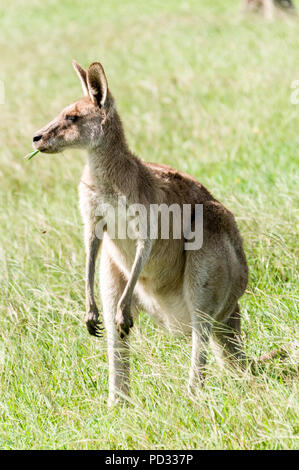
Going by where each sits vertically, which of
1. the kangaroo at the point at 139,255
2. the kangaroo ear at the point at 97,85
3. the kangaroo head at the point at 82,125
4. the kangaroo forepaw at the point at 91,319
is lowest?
the kangaroo forepaw at the point at 91,319

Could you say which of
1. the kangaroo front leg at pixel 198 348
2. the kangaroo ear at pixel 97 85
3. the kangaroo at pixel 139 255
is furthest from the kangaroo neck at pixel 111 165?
the kangaroo front leg at pixel 198 348

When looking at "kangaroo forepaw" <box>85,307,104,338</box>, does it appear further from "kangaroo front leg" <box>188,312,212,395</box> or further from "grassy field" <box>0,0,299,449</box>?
"kangaroo front leg" <box>188,312,212,395</box>

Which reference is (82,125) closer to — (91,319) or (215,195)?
(91,319)

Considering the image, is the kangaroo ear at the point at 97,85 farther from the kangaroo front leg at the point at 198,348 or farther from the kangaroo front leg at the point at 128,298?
the kangaroo front leg at the point at 198,348

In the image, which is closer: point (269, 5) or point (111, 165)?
point (111, 165)

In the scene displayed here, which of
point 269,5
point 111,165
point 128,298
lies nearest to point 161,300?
point 128,298

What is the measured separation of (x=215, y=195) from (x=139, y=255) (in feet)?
6.81

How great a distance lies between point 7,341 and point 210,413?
4.22 ft

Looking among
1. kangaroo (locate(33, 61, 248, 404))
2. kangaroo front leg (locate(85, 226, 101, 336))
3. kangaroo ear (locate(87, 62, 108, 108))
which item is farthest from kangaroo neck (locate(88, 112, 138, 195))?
kangaroo front leg (locate(85, 226, 101, 336))

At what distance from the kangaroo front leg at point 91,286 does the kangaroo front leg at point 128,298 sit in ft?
0.38

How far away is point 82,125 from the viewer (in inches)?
148

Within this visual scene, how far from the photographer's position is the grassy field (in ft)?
10.8

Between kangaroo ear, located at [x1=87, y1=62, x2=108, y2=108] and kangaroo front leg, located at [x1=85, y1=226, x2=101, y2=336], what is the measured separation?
59 cm

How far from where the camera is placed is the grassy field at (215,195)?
329 centimetres
